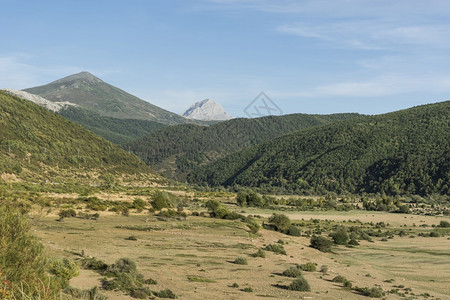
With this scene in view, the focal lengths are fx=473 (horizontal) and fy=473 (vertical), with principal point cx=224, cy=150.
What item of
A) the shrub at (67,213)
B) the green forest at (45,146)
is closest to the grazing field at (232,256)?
the shrub at (67,213)

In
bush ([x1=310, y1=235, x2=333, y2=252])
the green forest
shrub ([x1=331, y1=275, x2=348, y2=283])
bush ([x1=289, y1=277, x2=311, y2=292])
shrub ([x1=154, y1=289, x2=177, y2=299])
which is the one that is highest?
the green forest

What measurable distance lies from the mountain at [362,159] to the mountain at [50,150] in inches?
2084

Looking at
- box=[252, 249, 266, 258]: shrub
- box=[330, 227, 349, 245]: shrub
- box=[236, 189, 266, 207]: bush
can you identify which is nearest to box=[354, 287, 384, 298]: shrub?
box=[252, 249, 266, 258]: shrub

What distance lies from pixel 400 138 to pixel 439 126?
1235 centimetres

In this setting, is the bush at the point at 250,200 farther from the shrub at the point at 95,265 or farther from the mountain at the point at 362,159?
the shrub at the point at 95,265

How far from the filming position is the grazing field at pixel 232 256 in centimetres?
2459

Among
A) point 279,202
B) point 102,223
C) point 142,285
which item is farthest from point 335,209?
point 142,285

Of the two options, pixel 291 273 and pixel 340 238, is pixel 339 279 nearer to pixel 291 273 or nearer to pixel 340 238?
pixel 291 273

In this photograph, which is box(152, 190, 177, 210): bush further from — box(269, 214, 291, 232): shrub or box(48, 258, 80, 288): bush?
box(48, 258, 80, 288): bush

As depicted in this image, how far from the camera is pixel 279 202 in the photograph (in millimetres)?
100312

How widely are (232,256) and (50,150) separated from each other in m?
71.8

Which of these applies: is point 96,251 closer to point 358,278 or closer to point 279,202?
point 358,278

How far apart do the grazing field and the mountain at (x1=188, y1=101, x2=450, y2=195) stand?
2941 inches

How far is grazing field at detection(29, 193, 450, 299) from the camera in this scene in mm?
24594
